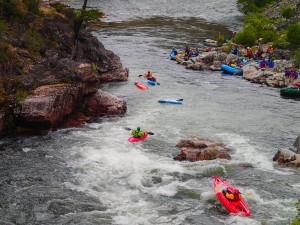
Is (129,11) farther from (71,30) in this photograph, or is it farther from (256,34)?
(71,30)

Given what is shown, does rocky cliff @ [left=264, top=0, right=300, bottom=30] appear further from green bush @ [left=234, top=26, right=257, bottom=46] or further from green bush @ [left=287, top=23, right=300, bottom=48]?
green bush @ [left=287, top=23, right=300, bottom=48]

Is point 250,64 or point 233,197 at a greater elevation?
point 250,64

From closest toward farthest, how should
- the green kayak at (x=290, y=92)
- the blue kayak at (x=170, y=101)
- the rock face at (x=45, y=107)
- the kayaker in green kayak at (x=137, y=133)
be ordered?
the rock face at (x=45, y=107)
the kayaker in green kayak at (x=137, y=133)
the blue kayak at (x=170, y=101)
the green kayak at (x=290, y=92)

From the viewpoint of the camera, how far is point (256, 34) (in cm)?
4741

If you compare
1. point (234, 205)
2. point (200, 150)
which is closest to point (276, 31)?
point (200, 150)

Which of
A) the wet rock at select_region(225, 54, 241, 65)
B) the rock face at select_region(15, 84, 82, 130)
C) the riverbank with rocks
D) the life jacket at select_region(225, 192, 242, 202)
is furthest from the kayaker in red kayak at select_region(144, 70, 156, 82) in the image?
the life jacket at select_region(225, 192, 242, 202)

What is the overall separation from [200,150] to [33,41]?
13.0 m

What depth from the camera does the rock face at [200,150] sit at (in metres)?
19.6

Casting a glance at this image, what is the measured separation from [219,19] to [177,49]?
68.8ft

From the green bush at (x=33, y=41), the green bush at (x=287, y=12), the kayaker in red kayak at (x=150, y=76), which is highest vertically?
the green bush at (x=287, y=12)

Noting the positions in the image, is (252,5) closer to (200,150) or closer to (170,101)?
(170,101)

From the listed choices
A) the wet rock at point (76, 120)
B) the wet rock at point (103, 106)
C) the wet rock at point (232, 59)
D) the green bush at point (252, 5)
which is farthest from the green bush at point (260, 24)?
the wet rock at point (76, 120)

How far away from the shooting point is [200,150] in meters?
20.0

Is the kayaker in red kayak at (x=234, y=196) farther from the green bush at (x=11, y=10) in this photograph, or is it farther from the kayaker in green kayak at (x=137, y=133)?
the green bush at (x=11, y=10)
